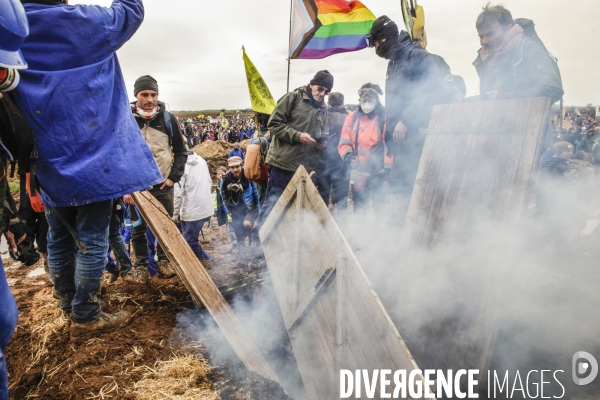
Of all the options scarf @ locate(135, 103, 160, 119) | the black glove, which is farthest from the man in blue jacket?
scarf @ locate(135, 103, 160, 119)

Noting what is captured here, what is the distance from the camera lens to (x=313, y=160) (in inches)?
169

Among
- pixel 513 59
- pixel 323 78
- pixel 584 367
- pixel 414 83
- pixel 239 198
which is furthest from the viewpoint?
pixel 239 198

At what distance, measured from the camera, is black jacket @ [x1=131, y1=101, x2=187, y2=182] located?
3.55 meters

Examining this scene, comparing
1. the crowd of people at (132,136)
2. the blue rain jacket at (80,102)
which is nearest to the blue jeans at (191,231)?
the crowd of people at (132,136)

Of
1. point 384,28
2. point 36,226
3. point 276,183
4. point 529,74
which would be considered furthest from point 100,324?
point 529,74

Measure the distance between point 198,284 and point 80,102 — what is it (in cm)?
175

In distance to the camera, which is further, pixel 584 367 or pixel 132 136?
pixel 584 367

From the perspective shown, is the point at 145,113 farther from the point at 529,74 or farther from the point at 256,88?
the point at 529,74

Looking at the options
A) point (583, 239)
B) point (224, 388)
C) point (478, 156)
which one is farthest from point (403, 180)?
point (583, 239)

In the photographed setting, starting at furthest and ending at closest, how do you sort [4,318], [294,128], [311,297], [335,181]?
1. [335,181]
2. [294,128]
3. [311,297]
4. [4,318]

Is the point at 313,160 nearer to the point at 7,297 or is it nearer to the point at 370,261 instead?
the point at 370,261

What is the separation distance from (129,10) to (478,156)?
2705 mm

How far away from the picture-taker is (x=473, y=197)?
2.55m

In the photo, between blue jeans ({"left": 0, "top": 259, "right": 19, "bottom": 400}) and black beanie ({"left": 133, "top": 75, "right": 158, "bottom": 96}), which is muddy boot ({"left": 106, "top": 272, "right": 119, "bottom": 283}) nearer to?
black beanie ({"left": 133, "top": 75, "right": 158, "bottom": 96})
